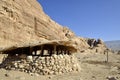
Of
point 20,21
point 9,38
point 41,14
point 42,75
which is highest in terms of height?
point 41,14

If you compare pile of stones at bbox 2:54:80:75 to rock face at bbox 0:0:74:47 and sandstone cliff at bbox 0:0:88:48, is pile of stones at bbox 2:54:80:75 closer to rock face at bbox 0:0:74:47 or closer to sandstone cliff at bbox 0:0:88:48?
sandstone cliff at bbox 0:0:88:48

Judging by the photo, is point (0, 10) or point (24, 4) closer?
point (0, 10)

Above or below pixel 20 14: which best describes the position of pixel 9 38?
below

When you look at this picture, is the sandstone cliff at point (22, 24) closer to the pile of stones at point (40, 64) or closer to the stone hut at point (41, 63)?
the stone hut at point (41, 63)

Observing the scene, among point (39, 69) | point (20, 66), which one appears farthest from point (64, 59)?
point (20, 66)

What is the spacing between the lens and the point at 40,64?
18.3 metres

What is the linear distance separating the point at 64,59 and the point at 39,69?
274cm

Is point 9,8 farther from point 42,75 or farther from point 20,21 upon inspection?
point 42,75

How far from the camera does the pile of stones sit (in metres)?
Answer: 18.2

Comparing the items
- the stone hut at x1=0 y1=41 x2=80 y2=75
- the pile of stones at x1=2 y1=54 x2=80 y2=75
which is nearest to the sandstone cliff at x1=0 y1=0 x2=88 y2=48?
the stone hut at x1=0 y1=41 x2=80 y2=75

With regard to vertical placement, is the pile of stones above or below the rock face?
below

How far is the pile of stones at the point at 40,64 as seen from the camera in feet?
59.9

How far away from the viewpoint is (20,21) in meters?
49.6

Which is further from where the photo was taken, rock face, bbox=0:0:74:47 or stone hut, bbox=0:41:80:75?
rock face, bbox=0:0:74:47
